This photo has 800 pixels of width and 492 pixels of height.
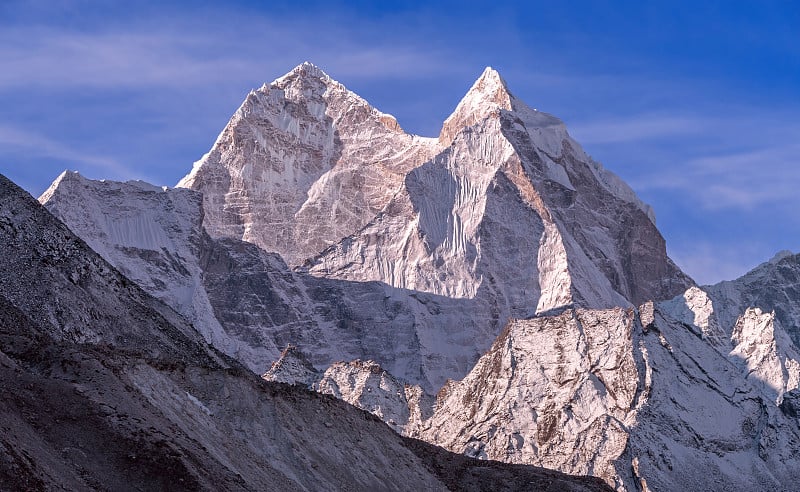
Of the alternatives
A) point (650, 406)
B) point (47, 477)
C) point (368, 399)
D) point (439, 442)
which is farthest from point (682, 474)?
point (47, 477)

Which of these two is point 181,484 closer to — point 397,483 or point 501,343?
point 397,483

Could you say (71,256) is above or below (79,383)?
above

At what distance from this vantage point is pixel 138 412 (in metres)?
78.1

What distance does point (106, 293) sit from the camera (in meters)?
111

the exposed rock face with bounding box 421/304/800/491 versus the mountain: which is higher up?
the exposed rock face with bounding box 421/304/800/491

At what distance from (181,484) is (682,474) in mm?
83211

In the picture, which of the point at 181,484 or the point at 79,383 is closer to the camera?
the point at 181,484

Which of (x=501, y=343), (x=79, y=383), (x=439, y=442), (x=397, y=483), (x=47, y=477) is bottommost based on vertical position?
(x=47, y=477)

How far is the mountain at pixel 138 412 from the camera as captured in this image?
238ft

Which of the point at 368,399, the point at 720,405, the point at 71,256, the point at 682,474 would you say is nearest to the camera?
the point at 71,256

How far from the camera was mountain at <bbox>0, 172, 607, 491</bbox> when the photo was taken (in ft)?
238

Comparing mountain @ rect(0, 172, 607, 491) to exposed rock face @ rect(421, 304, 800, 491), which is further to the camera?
exposed rock face @ rect(421, 304, 800, 491)

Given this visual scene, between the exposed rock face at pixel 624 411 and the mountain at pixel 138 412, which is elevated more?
the exposed rock face at pixel 624 411

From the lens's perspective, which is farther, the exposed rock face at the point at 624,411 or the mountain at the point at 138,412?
the exposed rock face at the point at 624,411
